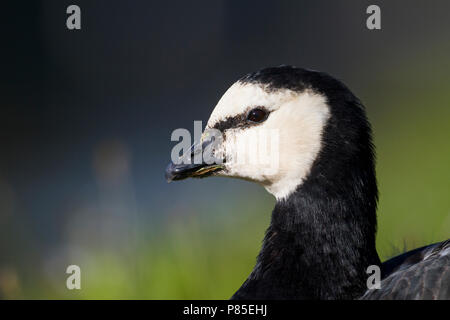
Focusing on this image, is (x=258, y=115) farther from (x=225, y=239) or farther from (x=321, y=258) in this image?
(x=225, y=239)

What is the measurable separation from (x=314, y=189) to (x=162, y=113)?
169 inches

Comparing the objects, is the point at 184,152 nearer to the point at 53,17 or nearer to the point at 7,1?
the point at 53,17

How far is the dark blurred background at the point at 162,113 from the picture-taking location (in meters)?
4.16

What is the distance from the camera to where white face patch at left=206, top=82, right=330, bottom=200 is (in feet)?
8.70

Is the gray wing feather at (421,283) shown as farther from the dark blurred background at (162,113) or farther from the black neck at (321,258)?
the dark blurred background at (162,113)

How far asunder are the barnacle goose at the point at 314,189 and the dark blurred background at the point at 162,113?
3.90 ft

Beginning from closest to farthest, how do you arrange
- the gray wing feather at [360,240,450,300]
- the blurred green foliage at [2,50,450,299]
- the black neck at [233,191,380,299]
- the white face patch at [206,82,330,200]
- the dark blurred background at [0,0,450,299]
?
the gray wing feather at [360,240,450,300] → the black neck at [233,191,380,299] → the white face patch at [206,82,330,200] → the blurred green foliage at [2,50,450,299] → the dark blurred background at [0,0,450,299]

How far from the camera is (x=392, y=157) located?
5480 mm

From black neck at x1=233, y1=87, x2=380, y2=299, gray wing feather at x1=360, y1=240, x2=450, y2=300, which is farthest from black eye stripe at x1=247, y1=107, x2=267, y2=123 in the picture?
gray wing feather at x1=360, y1=240, x2=450, y2=300

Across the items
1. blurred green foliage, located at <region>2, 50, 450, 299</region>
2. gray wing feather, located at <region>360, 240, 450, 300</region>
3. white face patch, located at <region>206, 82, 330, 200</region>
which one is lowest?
blurred green foliage, located at <region>2, 50, 450, 299</region>

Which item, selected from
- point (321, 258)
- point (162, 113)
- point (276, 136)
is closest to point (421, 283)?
point (321, 258)

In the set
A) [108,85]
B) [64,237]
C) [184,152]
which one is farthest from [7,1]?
[184,152]

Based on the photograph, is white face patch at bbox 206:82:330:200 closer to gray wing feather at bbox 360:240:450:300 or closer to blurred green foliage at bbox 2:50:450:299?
gray wing feather at bbox 360:240:450:300
